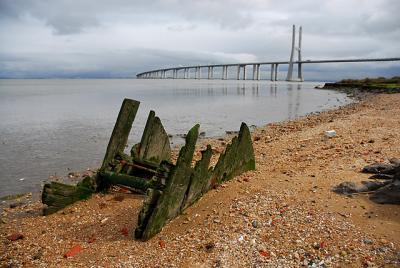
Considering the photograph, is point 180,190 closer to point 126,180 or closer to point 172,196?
point 172,196

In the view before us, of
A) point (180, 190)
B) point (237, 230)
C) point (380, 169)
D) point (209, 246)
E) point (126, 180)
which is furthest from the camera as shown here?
point (380, 169)

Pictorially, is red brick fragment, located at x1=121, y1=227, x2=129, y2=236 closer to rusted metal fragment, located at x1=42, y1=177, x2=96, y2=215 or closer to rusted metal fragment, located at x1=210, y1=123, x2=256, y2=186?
rusted metal fragment, located at x1=210, y1=123, x2=256, y2=186

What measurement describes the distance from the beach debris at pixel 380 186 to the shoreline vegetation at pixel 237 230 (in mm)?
156

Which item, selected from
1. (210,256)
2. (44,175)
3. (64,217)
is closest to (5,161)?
(44,175)

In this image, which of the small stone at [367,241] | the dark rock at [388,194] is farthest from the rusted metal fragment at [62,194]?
the dark rock at [388,194]

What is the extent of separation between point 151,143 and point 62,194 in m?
1.88

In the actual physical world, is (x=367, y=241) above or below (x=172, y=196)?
below

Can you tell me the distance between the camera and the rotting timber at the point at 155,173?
18.1ft

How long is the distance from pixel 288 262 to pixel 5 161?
38.7ft

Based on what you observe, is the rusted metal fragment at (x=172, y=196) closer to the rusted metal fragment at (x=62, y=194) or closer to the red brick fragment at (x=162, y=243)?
the red brick fragment at (x=162, y=243)

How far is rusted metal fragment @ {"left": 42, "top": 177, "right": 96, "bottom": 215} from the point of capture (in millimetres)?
7148

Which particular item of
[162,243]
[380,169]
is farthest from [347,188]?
[162,243]

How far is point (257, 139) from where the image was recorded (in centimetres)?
1459

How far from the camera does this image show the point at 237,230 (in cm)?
543
